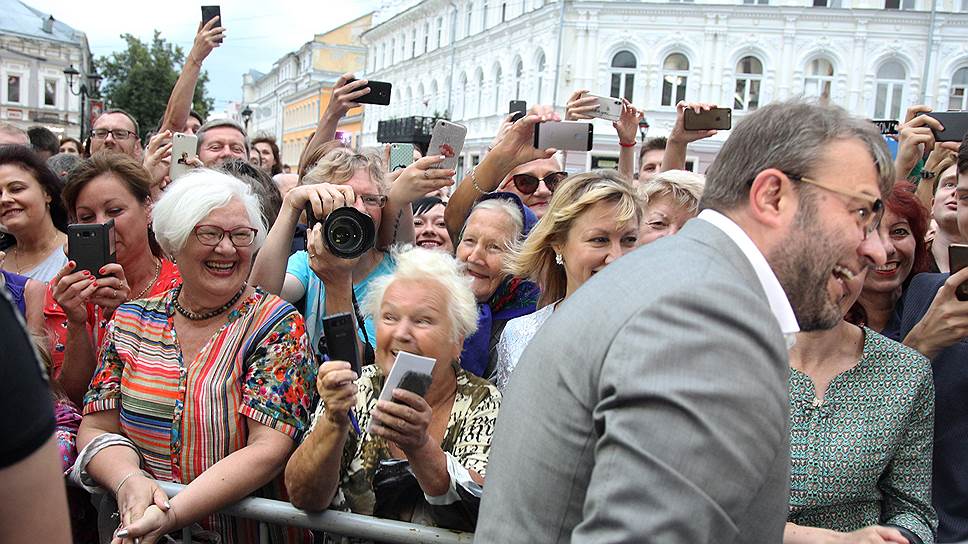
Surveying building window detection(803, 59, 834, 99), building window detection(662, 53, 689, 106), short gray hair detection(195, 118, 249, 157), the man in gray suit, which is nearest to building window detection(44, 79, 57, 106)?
building window detection(662, 53, 689, 106)

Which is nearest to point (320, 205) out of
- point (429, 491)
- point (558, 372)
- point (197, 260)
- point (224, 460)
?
point (197, 260)

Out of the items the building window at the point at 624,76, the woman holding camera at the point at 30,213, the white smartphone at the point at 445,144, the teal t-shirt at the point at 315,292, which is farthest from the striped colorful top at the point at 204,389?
the building window at the point at 624,76

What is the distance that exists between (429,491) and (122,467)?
1072 mm

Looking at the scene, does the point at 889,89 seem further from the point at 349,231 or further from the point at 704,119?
the point at 349,231

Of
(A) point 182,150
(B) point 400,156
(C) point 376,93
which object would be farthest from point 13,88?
(B) point 400,156

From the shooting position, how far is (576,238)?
348 cm

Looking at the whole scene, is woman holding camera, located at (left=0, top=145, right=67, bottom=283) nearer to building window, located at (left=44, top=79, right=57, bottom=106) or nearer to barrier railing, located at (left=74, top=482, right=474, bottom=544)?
barrier railing, located at (left=74, top=482, right=474, bottom=544)

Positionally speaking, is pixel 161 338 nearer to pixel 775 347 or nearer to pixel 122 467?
pixel 122 467

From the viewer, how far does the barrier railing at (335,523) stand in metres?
2.57

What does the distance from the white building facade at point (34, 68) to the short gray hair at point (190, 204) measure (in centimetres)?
6617

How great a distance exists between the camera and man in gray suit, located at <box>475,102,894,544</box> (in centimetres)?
141

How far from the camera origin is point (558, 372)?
1.58m

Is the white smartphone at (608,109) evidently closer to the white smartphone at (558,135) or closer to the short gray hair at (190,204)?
the white smartphone at (558,135)

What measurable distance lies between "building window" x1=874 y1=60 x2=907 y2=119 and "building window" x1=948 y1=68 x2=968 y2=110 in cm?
172
